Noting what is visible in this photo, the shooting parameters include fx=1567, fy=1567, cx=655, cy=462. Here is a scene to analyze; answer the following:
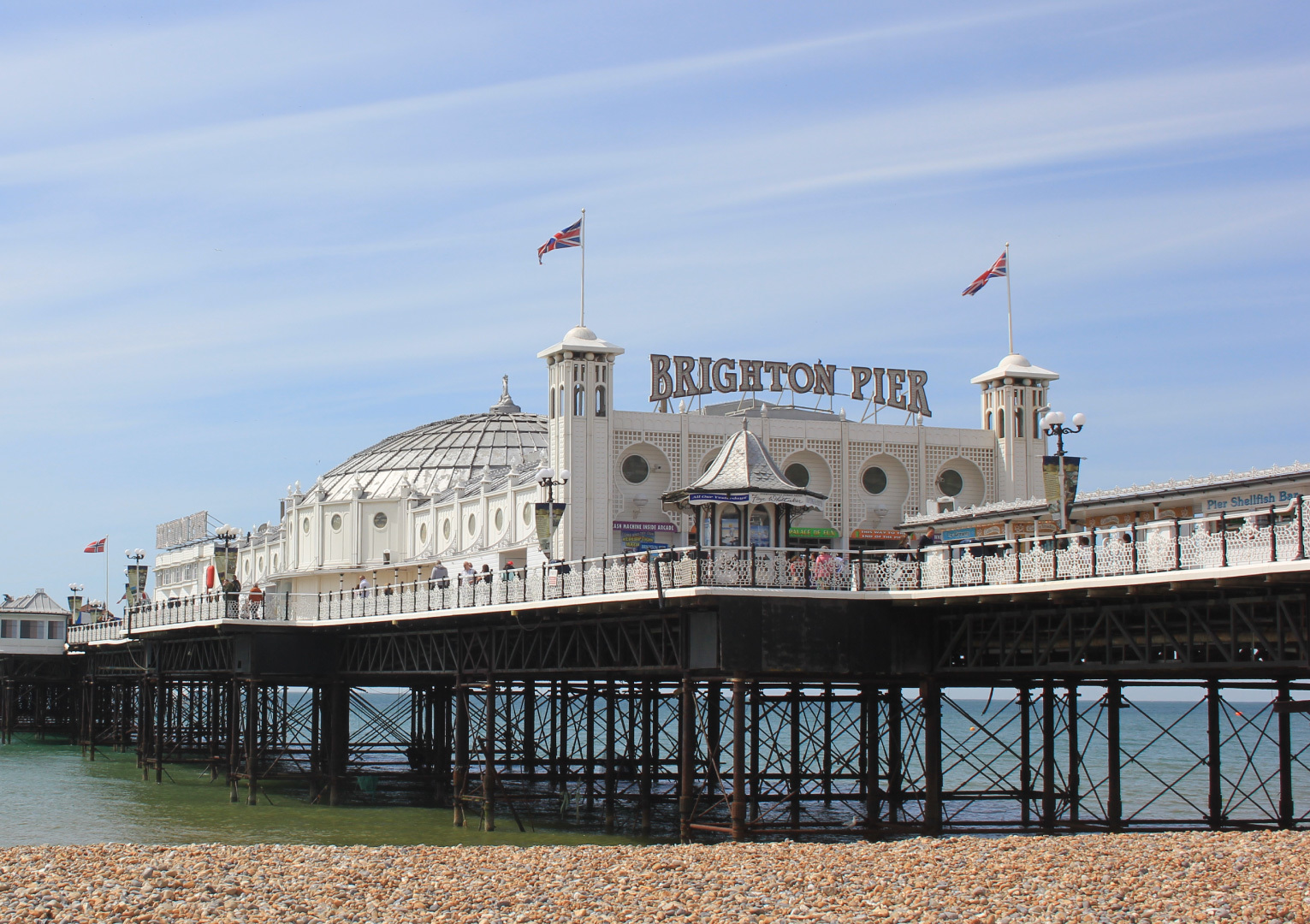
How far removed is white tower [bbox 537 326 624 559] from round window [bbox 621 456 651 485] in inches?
47.2

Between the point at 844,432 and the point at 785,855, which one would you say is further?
the point at 844,432

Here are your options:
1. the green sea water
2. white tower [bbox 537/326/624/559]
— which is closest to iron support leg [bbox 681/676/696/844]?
the green sea water

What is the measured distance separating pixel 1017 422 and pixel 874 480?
6065 mm

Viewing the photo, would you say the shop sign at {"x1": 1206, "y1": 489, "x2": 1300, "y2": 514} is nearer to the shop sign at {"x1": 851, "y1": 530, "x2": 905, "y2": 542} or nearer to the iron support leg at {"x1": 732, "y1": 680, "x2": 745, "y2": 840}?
Answer: the iron support leg at {"x1": 732, "y1": 680, "x2": 745, "y2": 840}

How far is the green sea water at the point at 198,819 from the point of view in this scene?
41.5m

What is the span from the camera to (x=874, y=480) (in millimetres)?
56406

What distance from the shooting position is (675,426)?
5403 cm

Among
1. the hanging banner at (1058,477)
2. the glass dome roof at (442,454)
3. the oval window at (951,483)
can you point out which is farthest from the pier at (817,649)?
the glass dome roof at (442,454)

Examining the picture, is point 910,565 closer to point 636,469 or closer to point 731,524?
point 731,524

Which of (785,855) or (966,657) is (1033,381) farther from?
(785,855)

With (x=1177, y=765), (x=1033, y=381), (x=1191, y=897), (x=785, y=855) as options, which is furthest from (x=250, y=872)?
(x=1177, y=765)

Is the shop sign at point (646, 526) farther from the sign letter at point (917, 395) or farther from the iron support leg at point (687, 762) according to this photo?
the iron support leg at point (687, 762)

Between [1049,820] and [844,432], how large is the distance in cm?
2058

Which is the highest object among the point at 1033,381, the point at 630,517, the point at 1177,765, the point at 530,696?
the point at 1033,381
